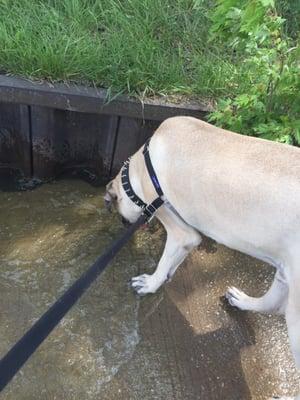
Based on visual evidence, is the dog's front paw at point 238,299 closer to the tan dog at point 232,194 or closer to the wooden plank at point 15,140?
the tan dog at point 232,194

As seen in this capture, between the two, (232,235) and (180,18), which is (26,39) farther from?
(232,235)

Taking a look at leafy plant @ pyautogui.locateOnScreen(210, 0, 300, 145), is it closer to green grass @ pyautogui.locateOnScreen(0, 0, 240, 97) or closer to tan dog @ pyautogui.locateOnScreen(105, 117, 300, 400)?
green grass @ pyautogui.locateOnScreen(0, 0, 240, 97)

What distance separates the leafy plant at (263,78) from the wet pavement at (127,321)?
94 centimetres

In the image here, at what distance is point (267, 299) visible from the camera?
309 centimetres

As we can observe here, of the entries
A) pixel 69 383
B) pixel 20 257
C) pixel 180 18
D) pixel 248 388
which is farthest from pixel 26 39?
pixel 248 388

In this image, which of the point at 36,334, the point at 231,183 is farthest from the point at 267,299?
the point at 36,334

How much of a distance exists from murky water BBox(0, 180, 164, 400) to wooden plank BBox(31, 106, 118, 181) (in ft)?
0.60

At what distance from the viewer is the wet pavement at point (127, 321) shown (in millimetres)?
2893

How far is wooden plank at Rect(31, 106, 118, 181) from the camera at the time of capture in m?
4.02

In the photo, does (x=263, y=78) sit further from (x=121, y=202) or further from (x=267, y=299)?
(x=267, y=299)

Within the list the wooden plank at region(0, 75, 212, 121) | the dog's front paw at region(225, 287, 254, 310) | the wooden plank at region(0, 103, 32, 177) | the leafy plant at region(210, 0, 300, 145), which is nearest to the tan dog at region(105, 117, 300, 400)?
the dog's front paw at region(225, 287, 254, 310)

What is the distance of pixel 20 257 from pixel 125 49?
175cm

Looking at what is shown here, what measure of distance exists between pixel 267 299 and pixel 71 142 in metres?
2.03

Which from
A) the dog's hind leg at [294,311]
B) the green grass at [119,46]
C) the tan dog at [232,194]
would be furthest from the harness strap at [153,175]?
the green grass at [119,46]
